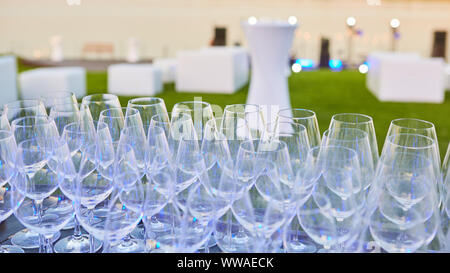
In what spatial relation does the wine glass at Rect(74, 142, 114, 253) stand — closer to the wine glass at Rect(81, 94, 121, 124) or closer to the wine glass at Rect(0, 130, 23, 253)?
the wine glass at Rect(0, 130, 23, 253)

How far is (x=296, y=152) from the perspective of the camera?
111 cm

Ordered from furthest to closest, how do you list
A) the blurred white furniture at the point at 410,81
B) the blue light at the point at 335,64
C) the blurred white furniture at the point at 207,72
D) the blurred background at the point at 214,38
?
the blue light at the point at 335,64, the blurred background at the point at 214,38, the blurred white furniture at the point at 207,72, the blurred white furniture at the point at 410,81

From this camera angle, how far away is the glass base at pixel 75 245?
108 cm

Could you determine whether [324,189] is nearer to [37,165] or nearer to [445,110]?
Result: [37,165]

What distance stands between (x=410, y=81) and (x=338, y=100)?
0.96m

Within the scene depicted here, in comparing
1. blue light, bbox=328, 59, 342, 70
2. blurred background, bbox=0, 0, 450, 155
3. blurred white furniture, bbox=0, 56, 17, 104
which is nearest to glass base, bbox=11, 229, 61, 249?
blurred white furniture, bbox=0, 56, 17, 104

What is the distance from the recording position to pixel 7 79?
5473mm

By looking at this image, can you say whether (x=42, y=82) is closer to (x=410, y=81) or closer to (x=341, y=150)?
(x=410, y=81)

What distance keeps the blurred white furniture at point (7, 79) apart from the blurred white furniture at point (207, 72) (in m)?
2.36

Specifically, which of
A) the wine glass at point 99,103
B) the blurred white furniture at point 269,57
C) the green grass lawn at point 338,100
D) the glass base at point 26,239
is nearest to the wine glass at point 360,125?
the wine glass at point 99,103

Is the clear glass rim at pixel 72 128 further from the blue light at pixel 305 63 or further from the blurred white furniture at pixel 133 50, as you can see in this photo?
the blurred white furniture at pixel 133 50
